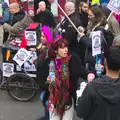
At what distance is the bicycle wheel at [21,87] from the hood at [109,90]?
286cm

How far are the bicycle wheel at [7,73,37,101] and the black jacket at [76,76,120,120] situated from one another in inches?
107

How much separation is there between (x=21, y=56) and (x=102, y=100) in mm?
2818

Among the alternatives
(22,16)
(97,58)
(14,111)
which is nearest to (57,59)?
(97,58)

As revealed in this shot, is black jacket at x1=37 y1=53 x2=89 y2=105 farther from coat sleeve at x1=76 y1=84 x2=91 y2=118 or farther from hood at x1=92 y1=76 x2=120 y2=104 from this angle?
hood at x1=92 y1=76 x2=120 y2=104

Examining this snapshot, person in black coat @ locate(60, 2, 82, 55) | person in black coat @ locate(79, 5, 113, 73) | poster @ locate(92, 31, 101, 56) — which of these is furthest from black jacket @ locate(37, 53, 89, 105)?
person in black coat @ locate(60, 2, 82, 55)

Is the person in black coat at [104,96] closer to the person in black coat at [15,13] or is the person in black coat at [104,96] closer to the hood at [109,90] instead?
the hood at [109,90]

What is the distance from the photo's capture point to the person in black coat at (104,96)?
267cm

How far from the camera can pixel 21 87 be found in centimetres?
552

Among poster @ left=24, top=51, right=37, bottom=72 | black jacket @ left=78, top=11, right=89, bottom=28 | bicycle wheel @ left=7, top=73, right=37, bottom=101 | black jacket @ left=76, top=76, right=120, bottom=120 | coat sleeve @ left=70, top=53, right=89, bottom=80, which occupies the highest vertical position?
black jacket @ left=76, top=76, right=120, bottom=120

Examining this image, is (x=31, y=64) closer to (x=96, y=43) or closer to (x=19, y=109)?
(x=19, y=109)

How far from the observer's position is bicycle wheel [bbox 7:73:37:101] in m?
5.47

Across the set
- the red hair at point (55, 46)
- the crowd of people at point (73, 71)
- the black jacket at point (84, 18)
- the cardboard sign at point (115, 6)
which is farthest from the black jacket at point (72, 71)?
the black jacket at point (84, 18)

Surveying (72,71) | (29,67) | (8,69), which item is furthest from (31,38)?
(72,71)

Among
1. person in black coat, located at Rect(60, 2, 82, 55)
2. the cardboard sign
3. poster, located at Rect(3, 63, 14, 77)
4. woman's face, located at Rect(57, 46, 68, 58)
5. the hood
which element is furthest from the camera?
person in black coat, located at Rect(60, 2, 82, 55)
